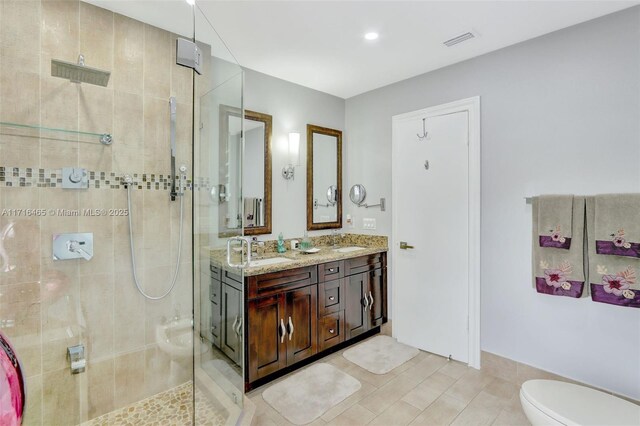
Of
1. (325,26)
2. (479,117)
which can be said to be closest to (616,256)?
(479,117)

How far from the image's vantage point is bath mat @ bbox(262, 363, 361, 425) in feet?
6.61

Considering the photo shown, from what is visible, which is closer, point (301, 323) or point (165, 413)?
point (165, 413)

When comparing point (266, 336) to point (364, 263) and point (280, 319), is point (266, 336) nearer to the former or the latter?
point (280, 319)

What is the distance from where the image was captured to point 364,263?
120 inches

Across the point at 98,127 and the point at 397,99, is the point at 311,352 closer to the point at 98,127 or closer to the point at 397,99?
the point at 98,127

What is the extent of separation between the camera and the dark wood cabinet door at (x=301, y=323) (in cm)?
244

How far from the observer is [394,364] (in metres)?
2.64

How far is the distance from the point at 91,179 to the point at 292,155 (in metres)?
1.69

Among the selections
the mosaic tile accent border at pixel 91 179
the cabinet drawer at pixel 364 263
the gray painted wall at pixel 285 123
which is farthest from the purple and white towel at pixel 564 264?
the mosaic tile accent border at pixel 91 179

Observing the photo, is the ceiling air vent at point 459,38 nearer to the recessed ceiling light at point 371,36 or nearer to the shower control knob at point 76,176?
the recessed ceiling light at point 371,36

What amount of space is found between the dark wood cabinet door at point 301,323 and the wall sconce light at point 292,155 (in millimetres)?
1166

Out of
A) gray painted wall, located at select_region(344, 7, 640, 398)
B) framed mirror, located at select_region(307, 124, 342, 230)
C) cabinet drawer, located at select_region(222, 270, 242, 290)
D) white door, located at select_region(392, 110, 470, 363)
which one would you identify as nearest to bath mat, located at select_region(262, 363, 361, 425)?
cabinet drawer, located at select_region(222, 270, 242, 290)

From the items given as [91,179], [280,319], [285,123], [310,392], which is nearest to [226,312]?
[280,319]

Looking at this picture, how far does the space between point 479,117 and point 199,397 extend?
2.93m
